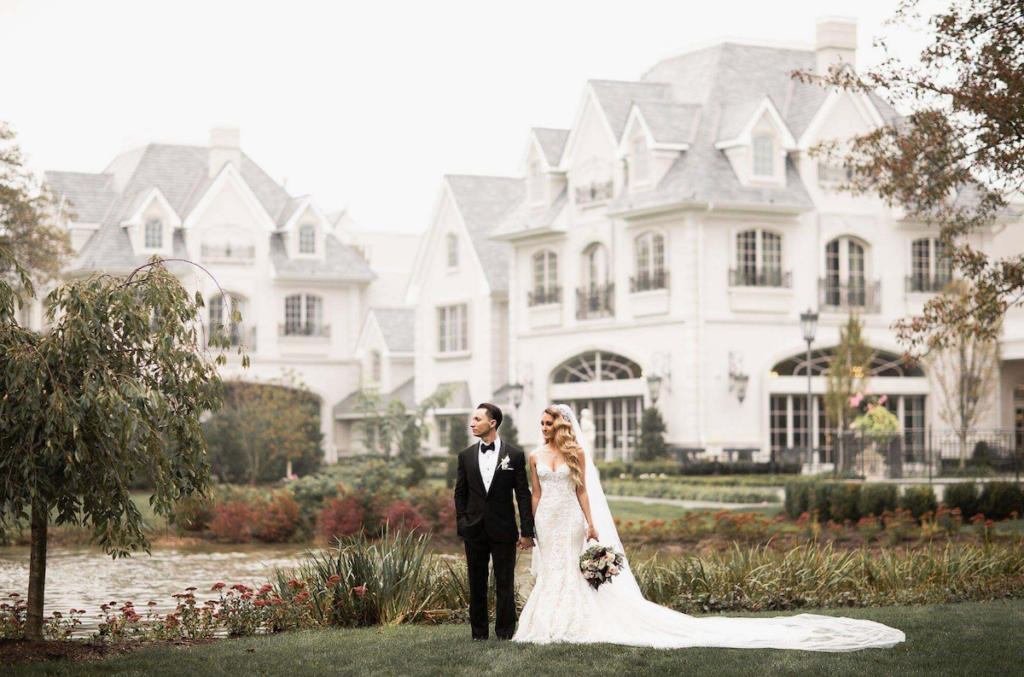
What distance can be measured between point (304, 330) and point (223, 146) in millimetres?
8019

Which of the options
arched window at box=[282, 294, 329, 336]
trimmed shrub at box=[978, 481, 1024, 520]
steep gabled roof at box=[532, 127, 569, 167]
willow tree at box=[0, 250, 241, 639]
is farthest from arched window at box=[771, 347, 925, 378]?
willow tree at box=[0, 250, 241, 639]

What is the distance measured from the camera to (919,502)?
2016cm

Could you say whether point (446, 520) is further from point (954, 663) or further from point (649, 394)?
point (649, 394)

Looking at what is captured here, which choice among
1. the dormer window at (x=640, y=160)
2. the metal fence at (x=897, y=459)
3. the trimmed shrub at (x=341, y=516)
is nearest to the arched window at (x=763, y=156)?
the dormer window at (x=640, y=160)

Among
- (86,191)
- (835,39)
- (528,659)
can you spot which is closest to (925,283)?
(835,39)

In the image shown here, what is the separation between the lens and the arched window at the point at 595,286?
1636 inches

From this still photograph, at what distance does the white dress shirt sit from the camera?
35.0 feet

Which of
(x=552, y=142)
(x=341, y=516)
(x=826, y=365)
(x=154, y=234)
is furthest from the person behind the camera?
(x=154, y=234)

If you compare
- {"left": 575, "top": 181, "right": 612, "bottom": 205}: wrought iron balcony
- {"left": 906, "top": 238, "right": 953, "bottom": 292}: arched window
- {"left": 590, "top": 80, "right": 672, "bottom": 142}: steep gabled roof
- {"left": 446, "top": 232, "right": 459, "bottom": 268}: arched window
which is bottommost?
{"left": 906, "top": 238, "right": 953, "bottom": 292}: arched window

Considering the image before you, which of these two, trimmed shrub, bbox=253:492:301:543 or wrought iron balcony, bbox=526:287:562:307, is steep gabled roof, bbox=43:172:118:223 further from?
trimmed shrub, bbox=253:492:301:543

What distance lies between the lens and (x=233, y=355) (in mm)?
50031

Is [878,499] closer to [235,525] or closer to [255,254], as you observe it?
[235,525]

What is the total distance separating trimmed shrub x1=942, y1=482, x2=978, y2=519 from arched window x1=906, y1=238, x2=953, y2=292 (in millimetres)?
21426

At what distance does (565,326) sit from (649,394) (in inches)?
181
